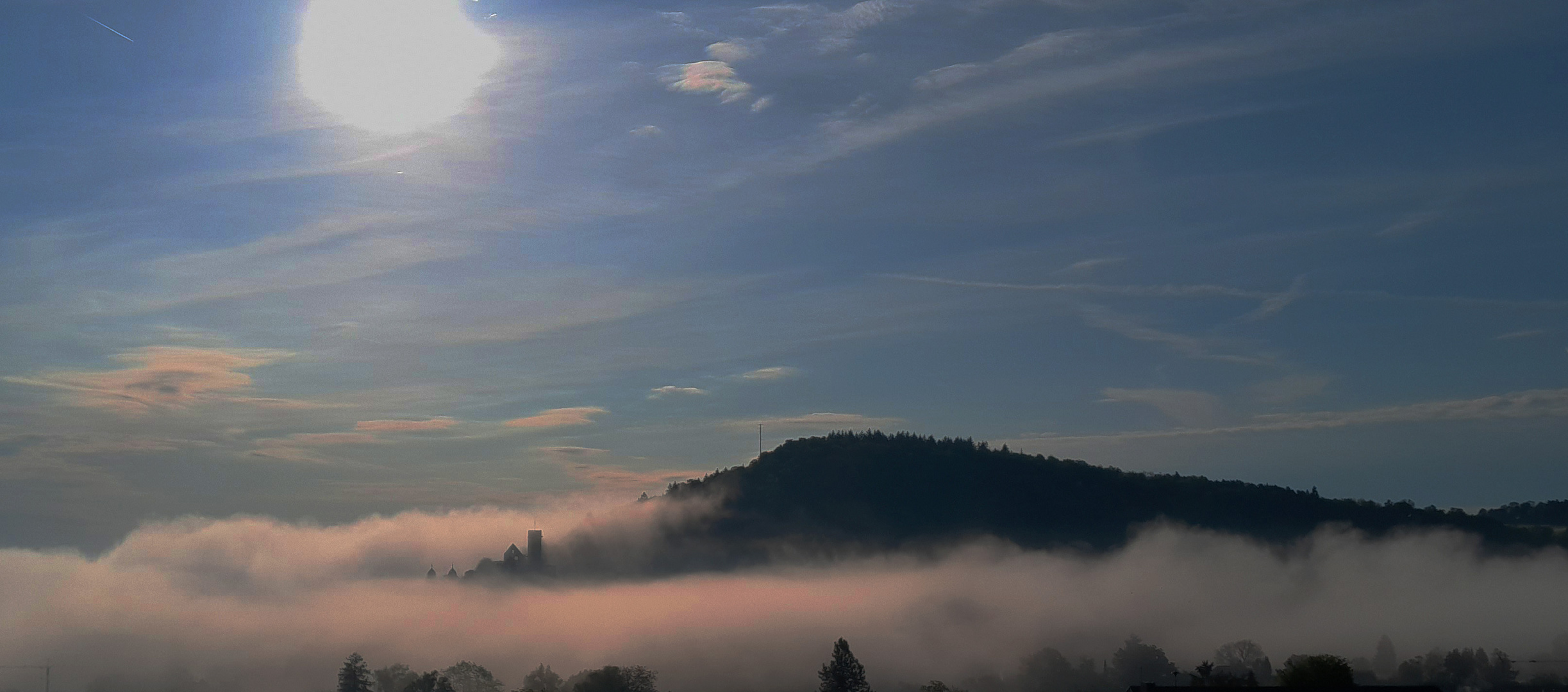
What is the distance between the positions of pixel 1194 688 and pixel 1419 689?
21472mm

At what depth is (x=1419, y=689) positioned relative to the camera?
5153 inches

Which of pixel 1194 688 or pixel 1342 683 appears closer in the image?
pixel 1194 688

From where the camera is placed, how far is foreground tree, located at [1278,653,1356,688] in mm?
159875

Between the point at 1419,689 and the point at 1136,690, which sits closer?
the point at 1419,689

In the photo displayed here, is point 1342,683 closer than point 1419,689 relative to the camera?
No

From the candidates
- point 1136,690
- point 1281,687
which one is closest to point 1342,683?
point 1281,687

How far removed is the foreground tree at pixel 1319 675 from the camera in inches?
6294

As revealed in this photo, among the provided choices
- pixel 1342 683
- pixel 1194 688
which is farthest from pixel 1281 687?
pixel 1194 688

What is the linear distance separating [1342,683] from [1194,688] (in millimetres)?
34633

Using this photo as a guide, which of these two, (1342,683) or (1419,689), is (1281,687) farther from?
(1419,689)

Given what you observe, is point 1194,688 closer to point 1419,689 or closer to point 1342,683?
point 1419,689

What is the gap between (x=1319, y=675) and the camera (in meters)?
163

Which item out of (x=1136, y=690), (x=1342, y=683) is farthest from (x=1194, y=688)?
(x=1342, y=683)

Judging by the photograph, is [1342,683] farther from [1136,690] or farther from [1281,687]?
[1136,690]
